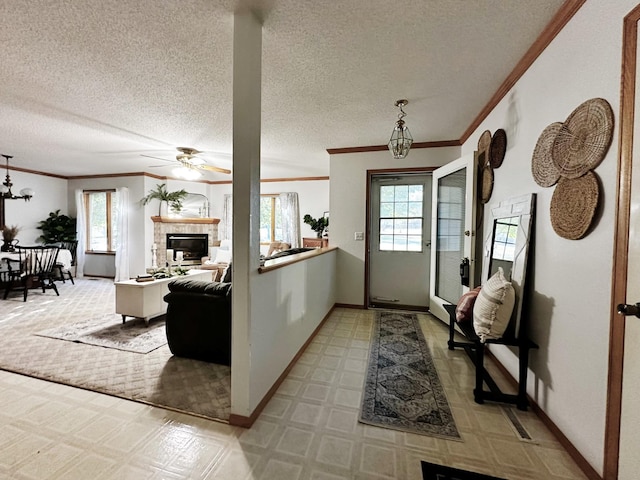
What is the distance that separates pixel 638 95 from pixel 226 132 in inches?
143

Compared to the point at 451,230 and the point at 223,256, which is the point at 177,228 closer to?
the point at 223,256

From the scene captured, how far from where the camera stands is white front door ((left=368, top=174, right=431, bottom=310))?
13.4 ft

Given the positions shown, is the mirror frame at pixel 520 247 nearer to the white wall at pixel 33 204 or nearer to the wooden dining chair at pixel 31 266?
the wooden dining chair at pixel 31 266

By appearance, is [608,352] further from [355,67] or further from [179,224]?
[179,224]

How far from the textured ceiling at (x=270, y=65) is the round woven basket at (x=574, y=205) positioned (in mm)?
1002

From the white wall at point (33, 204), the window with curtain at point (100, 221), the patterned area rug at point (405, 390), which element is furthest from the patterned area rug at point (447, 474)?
the white wall at point (33, 204)

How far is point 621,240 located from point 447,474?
4.42 feet

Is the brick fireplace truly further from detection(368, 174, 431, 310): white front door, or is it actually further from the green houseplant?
detection(368, 174, 431, 310): white front door

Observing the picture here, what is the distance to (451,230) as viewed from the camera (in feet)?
11.2

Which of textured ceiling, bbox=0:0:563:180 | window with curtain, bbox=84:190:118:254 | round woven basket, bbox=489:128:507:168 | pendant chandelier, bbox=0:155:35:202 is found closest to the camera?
textured ceiling, bbox=0:0:563:180

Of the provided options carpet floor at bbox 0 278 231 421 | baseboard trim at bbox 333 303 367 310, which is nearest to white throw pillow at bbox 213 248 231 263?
carpet floor at bbox 0 278 231 421

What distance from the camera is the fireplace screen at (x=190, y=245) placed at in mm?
6562

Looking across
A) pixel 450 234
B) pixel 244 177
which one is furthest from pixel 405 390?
pixel 450 234

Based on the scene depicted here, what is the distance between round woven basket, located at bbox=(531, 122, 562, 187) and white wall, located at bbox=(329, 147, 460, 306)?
88.4 inches
